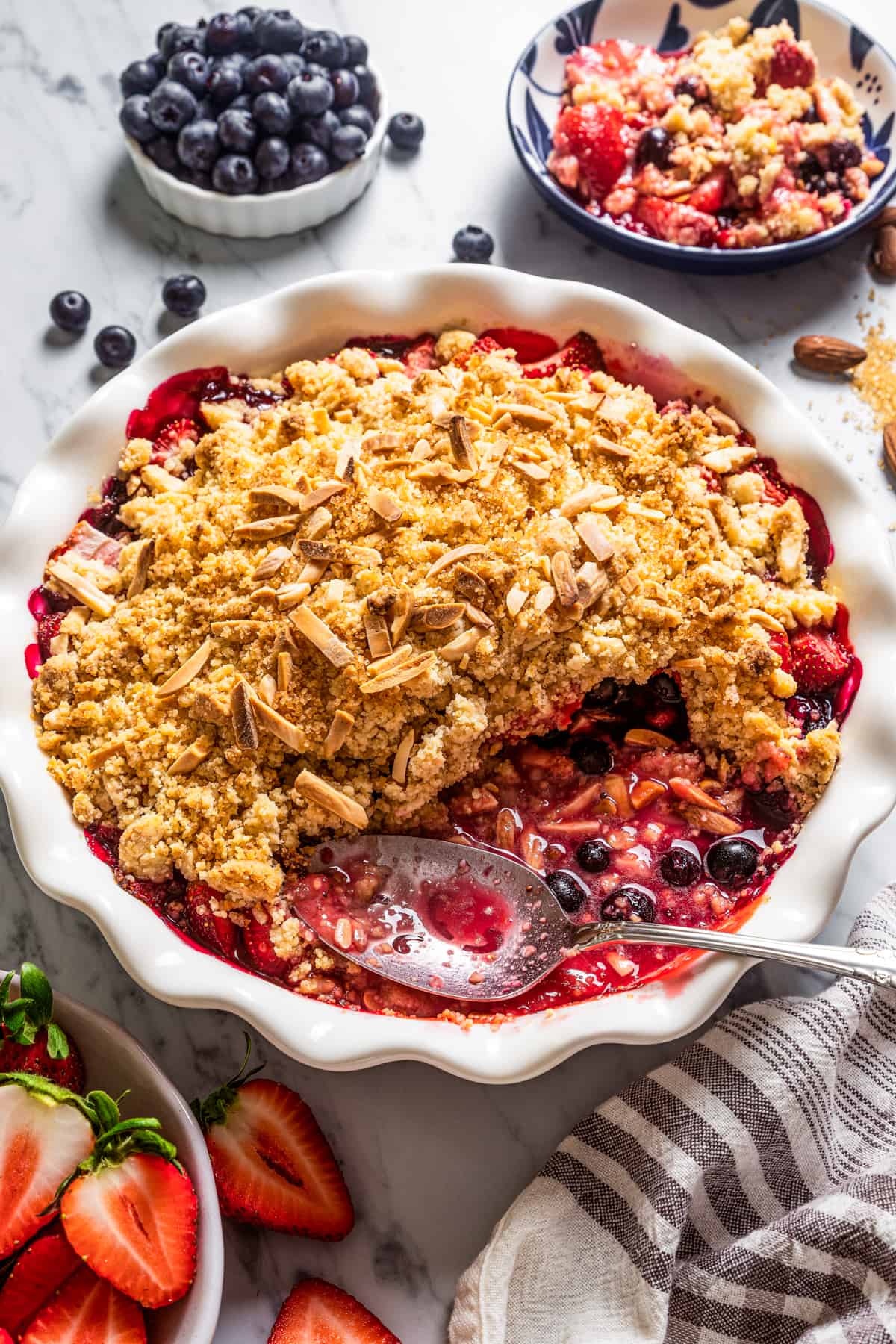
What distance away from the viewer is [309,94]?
2.61m

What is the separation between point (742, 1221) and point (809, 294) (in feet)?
6.10

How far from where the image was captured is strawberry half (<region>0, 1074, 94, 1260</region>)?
1946 mm

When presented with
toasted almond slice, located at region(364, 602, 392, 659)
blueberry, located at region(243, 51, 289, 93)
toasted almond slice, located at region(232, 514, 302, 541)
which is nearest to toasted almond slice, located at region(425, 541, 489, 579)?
toasted almond slice, located at region(364, 602, 392, 659)

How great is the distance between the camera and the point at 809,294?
2.81 m

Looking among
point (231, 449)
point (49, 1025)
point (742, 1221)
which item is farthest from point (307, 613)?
point (742, 1221)

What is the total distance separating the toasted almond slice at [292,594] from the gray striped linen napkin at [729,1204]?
98 cm

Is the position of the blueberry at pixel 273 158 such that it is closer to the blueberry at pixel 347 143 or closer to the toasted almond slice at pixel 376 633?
the blueberry at pixel 347 143

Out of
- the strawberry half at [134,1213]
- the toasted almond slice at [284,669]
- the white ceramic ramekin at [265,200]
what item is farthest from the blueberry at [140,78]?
the strawberry half at [134,1213]

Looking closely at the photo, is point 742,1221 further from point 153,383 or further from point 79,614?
point 153,383

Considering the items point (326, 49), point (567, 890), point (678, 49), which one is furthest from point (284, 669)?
point (678, 49)

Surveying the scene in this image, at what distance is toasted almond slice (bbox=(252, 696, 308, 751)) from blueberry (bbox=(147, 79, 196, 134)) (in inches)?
52.1

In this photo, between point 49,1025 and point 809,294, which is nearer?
point 49,1025

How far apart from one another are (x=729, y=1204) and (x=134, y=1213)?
0.95 meters

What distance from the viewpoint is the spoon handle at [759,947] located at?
198cm
